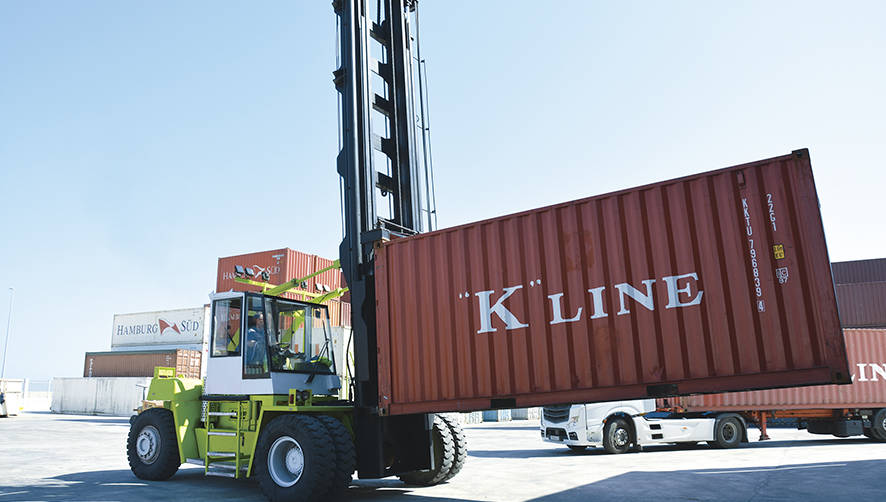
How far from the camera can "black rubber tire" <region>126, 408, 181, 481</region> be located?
30.0 feet

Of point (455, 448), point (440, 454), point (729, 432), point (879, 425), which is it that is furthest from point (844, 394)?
point (440, 454)

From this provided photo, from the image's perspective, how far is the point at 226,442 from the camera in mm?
8469

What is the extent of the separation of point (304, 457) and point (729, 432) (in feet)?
40.5

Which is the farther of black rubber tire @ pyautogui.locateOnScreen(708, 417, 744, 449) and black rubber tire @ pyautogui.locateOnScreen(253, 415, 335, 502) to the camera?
black rubber tire @ pyautogui.locateOnScreen(708, 417, 744, 449)

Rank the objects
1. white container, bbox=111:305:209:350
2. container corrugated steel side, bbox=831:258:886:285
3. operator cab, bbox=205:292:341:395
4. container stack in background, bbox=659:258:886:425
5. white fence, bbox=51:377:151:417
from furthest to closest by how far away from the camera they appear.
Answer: white container, bbox=111:305:209:350
white fence, bbox=51:377:151:417
container corrugated steel side, bbox=831:258:886:285
container stack in background, bbox=659:258:886:425
operator cab, bbox=205:292:341:395

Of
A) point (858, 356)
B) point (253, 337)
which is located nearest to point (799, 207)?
point (253, 337)

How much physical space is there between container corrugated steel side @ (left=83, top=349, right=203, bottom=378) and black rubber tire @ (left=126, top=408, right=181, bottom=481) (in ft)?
84.6

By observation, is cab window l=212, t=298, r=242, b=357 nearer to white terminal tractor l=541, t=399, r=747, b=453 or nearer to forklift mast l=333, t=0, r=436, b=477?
forklift mast l=333, t=0, r=436, b=477

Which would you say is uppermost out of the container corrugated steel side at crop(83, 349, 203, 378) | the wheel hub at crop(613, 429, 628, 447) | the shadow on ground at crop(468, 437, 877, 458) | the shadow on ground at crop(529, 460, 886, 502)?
the container corrugated steel side at crop(83, 349, 203, 378)

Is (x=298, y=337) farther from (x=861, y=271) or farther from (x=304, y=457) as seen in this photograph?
(x=861, y=271)

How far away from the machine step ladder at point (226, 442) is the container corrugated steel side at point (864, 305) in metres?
32.1

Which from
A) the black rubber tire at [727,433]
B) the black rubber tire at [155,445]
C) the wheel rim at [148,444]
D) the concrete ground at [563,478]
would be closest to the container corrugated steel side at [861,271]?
the black rubber tire at [727,433]

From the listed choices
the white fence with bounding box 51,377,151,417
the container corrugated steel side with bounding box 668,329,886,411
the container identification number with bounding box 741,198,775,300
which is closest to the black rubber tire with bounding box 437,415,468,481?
the container identification number with bounding box 741,198,775,300

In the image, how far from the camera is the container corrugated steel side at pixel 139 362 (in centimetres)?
3491
